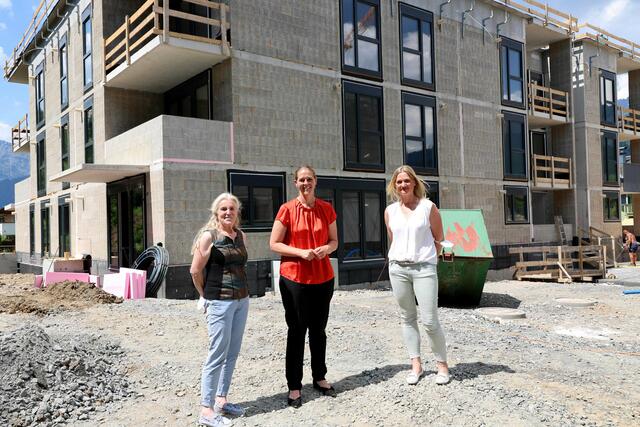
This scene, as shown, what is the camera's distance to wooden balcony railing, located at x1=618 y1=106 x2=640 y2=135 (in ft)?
92.5

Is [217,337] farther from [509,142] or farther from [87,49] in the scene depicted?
[509,142]

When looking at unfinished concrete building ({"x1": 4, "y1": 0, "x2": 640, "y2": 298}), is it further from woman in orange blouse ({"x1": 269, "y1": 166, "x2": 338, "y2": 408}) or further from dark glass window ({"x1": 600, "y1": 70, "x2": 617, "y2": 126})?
woman in orange blouse ({"x1": 269, "y1": 166, "x2": 338, "y2": 408})

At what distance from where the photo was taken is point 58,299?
428 inches

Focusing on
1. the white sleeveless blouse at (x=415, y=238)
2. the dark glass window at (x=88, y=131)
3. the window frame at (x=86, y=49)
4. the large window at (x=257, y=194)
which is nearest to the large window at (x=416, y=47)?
the large window at (x=257, y=194)

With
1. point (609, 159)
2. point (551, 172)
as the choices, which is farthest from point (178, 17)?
point (609, 159)

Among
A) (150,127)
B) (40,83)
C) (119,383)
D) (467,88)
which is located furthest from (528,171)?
(40,83)

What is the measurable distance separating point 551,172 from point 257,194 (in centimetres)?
1567

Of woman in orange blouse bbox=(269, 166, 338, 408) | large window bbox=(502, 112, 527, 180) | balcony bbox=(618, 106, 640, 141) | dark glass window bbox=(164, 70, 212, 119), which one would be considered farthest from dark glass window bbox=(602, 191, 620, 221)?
woman in orange blouse bbox=(269, 166, 338, 408)

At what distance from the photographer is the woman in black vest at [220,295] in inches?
173

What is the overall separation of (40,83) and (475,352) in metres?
22.9

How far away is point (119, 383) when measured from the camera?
5.59 m

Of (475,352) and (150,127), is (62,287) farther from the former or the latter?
(475,352)

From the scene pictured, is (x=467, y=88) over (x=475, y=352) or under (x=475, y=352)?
over

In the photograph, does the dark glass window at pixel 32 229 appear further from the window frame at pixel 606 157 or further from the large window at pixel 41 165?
the window frame at pixel 606 157
